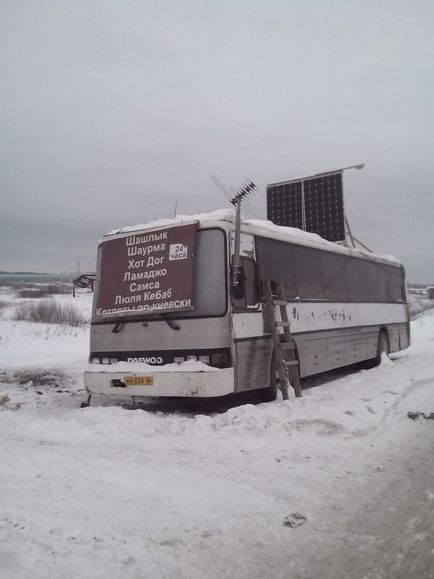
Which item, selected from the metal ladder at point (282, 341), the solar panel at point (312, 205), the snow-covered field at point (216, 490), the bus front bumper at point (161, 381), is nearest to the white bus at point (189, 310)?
the bus front bumper at point (161, 381)

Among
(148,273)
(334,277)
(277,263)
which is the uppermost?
(277,263)

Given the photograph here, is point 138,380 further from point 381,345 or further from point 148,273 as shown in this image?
point 381,345

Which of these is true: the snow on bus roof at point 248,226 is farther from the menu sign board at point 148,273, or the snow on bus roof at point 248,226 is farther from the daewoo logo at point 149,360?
the daewoo logo at point 149,360

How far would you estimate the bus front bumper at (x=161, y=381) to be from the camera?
719cm

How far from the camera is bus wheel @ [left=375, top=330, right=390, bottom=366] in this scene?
1414 cm

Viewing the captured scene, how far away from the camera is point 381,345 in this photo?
1431cm

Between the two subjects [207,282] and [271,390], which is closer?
[207,282]

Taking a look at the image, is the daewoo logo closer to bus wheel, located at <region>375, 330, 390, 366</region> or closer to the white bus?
the white bus

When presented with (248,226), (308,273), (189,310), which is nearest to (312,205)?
(308,273)

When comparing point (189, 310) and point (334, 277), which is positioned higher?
point (334, 277)

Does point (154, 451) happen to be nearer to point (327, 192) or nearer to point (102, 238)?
point (102, 238)

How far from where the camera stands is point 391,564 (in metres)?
3.23

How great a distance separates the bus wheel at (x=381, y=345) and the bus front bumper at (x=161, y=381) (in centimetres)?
797

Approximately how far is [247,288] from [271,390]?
174 cm
